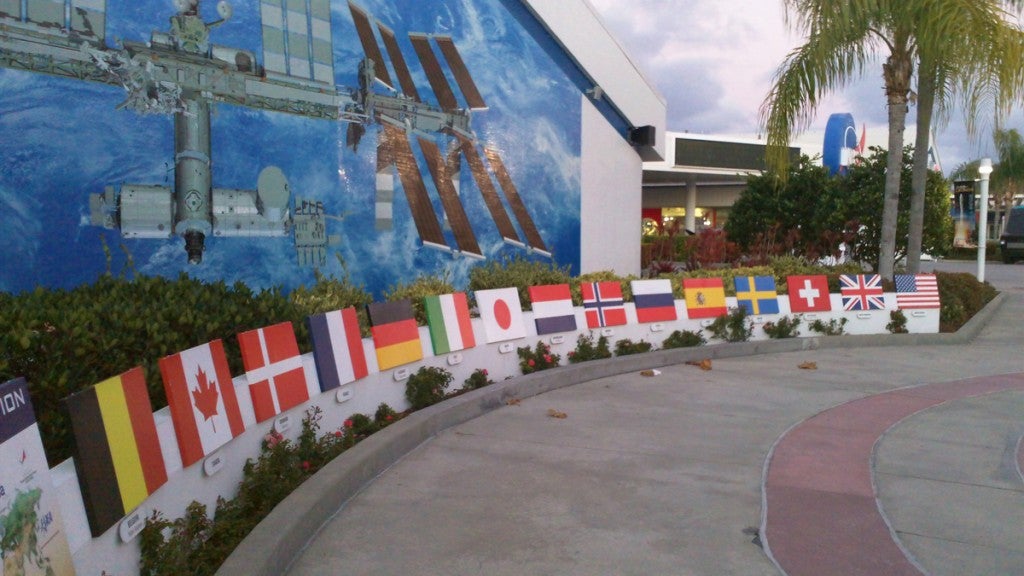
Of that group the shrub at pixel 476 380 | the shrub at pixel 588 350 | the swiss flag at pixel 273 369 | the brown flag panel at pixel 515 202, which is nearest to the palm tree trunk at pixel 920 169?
the brown flag panel at pixel 515 202

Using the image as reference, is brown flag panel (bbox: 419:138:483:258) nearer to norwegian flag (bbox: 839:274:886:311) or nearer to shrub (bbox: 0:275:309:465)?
norwegian flag (bbox: 839:274:886:311)

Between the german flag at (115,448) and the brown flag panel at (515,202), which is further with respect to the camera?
the brown flag panel at (515,202)

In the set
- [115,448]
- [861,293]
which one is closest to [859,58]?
[861,293]

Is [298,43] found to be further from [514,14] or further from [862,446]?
[862,446]

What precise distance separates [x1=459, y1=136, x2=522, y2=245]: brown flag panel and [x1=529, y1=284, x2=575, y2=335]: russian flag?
4.36 meters

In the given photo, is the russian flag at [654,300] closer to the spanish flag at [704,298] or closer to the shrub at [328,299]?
the spanish flag at [704,298]

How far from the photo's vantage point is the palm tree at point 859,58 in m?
12.3

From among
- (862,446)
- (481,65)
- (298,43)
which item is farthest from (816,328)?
(298,43)

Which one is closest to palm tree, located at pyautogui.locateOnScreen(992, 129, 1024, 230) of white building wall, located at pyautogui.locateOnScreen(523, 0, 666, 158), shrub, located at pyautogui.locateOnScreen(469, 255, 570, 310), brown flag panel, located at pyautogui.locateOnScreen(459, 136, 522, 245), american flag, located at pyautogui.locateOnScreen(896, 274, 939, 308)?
white building wall, located at pyautogui.locateOnScreen(523, 0, 666, 158)

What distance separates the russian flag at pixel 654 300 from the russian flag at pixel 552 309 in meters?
1.33

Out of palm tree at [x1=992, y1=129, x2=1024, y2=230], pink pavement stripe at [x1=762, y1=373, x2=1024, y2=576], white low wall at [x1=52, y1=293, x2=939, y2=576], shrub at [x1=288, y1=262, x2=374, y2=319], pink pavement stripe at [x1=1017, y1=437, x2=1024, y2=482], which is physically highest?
palm tree at [x1=992, y1=129, x2=1024, y2=230]

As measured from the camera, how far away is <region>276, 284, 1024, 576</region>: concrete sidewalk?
430 centimetres

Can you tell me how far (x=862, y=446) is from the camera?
6.49m

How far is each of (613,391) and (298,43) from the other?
6.27m
